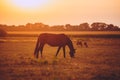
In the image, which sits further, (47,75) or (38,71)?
(38,71)

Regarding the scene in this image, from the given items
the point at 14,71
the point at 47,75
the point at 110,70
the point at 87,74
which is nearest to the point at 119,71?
the point at 110,70

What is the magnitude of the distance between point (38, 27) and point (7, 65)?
127210 millimetres

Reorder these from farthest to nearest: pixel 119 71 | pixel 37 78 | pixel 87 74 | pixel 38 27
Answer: pixel 38 27 → pixel 119 71 → pixel 87 74 → pixel 37 78

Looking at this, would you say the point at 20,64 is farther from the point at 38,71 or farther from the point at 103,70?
the point at 103,70

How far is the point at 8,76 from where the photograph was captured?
13703 millimetres

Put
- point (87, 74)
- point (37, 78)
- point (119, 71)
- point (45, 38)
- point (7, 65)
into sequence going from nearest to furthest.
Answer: point (37, 78) < point (87, 74) < point (119, 71) < point (7, 65) < point (45, 38)

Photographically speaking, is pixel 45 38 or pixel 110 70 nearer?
pixel 110 70

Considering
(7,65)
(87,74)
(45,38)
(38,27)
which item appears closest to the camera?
(87,74)

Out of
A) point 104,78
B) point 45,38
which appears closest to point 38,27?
point 45,38

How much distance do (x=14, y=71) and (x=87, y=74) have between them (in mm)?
3347

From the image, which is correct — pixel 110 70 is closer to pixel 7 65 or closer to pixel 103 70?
pixel 103 70

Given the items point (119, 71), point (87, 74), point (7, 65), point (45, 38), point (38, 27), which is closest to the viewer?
point (87, 74)

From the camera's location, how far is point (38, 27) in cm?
14438

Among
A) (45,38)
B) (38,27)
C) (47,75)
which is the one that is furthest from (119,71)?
(38,27)
